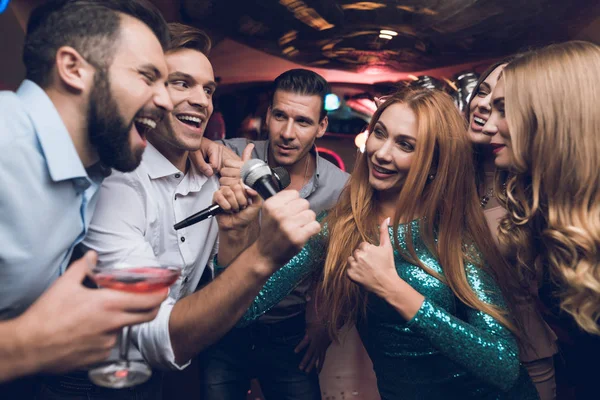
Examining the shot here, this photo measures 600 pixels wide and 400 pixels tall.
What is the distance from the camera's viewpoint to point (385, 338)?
1.57m

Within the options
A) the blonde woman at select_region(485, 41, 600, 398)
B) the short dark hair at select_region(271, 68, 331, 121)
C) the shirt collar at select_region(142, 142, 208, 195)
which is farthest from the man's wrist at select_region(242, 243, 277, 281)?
the short dark hair at select_region(271, 68, 331, 121)

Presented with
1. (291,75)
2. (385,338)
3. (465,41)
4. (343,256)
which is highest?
(465,41)

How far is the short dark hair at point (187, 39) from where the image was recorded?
1796 mm

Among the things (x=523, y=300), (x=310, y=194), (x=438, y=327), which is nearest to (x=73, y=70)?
(x=438, y=327)

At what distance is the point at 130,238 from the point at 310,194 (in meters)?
1.19

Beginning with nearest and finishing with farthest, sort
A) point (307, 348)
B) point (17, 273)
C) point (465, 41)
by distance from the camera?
point (17, 273)
point (307, 348)
point (465, 41)

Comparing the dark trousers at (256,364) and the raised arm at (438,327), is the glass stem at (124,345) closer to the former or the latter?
the raised arm at (438,327)

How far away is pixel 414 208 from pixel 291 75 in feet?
4.29

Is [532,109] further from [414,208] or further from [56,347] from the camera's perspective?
[56,347]

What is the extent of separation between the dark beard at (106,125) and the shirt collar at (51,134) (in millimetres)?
66

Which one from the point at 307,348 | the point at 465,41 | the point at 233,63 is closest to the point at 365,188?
the point at 307,348

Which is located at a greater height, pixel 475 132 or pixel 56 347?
pixel 475 132

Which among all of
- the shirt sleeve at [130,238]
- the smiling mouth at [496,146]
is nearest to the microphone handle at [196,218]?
the shirt sleeve at [130,238]

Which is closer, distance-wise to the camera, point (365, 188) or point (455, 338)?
point (455, 338)
